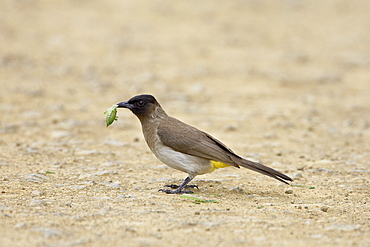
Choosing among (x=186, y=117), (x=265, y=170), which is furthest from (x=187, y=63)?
(x=265, y=170)

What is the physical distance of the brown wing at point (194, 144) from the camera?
612 centimetres

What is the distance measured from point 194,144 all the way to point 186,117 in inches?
178

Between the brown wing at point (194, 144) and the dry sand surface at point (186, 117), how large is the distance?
44 cm

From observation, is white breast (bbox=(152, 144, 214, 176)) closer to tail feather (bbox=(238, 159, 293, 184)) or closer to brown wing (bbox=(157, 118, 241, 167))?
brown wing (bbox=(157, 118, 241, 167))

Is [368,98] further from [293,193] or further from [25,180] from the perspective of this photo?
[25,180]

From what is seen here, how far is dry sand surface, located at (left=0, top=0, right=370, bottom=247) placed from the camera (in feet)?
15.9

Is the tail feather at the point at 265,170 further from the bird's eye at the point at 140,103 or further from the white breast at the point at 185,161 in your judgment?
the bird's eye at the point at 140,103

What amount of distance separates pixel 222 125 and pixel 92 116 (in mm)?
2453

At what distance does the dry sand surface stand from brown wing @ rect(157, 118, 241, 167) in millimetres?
438

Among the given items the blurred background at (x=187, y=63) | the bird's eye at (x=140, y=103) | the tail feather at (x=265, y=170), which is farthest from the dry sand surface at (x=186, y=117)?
the bird's eye at (x=140, y=103)

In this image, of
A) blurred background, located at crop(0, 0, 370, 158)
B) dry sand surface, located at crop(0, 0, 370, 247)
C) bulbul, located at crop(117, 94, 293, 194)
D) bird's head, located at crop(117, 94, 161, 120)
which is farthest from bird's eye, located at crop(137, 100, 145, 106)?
blurred background, located at crop(0, 0, 370, 158)

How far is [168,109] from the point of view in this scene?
37.0ft

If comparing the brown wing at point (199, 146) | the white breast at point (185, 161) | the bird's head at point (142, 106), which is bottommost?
the white breast at point (185, 161)

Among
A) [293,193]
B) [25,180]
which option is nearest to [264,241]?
[293,193]
